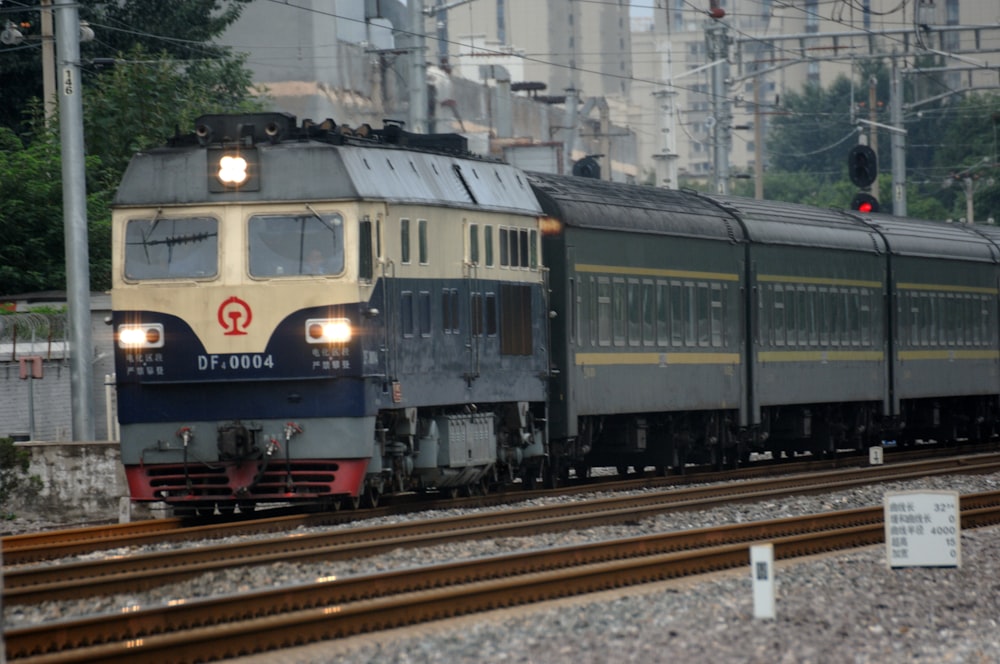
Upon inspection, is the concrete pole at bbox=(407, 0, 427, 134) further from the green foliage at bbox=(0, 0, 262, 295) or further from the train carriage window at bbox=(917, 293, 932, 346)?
the train carriage window at bbox=(917, 293, 932, 346)

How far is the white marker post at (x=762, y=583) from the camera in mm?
11617

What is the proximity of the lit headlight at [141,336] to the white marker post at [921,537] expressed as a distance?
693cm

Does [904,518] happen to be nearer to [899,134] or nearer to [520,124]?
[899,134]

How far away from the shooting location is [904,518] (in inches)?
565

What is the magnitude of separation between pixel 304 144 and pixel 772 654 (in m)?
8.34

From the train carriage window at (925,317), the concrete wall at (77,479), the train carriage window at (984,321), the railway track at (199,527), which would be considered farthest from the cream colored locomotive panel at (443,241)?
the train carriage window at (984,321)

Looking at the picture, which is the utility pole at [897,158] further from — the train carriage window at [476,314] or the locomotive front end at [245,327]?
the locomotive front end at [245,327]

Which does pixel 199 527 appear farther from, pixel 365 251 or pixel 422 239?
pixel 422 239

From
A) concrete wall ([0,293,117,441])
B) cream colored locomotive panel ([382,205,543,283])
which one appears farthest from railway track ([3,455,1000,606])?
concrete wall ([0,293,117,441])

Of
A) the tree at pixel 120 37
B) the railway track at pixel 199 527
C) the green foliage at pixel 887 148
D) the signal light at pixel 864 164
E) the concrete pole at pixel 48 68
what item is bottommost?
the railway track at pixel 199 527

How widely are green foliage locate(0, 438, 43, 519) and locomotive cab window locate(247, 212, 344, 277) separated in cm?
435

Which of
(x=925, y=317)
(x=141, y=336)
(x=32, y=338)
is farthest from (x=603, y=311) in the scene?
(x=925, y=317)

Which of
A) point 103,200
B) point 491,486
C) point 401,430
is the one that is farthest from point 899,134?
point 401,430

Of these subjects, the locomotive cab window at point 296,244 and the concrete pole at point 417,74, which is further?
the concrete pole at point 417,74
